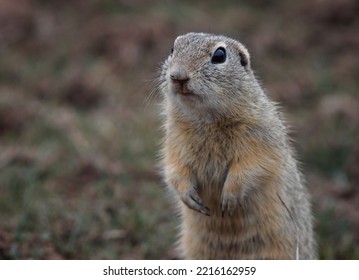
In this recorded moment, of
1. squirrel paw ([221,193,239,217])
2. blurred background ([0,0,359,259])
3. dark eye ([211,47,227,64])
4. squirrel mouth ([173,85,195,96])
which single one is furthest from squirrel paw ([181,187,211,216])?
blurred background ([0,0,359,259])

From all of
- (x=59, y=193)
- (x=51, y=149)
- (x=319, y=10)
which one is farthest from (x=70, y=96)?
(x=319, y=10)

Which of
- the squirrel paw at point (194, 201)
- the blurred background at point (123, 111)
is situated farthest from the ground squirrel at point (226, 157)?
the blurred background at point (123, 111)

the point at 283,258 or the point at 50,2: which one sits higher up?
the point at 50,2

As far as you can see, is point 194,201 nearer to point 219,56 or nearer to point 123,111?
point 219,56

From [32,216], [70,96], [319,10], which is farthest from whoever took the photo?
[319,10]

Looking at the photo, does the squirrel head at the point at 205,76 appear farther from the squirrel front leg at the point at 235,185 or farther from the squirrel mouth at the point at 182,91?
the squirrel front leg at the point at 235,185

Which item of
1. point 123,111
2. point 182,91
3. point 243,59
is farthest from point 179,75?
point 123,111

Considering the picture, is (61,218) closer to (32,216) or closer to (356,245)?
(32,216)
